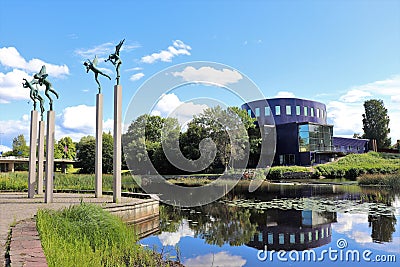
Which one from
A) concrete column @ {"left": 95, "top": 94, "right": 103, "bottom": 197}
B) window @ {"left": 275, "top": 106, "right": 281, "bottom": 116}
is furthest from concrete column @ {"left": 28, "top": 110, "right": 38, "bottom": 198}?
window @ {"left": 275, "top": 106, "right": 281, "bottom": 116}

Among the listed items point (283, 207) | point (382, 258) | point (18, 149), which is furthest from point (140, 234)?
point (18, 149)

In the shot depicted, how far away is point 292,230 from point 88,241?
15.4 ft

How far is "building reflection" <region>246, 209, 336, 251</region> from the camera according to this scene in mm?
6761

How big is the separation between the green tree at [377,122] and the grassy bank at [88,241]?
5741 centimetres

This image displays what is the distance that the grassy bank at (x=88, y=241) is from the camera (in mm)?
3820

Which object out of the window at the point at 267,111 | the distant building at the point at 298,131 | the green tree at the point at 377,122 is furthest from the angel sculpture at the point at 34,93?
the green tree at the point at 377,122

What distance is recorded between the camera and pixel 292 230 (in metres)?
7.82

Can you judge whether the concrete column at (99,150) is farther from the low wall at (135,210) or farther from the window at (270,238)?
the window at (270,238)

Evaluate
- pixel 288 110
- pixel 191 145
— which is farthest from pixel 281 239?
pixel 288 110

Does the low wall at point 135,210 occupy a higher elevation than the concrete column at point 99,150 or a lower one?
lower

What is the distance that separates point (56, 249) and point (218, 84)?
11.5 m

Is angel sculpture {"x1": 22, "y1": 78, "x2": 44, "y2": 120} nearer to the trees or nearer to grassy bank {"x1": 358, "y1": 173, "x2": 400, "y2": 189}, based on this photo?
grassy bank {"x1": 358, "y1": 173, "x2": 400, "y2": 189}

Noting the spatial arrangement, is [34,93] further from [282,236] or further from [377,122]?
[377,122]

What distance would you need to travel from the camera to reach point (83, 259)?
3.76 metres
